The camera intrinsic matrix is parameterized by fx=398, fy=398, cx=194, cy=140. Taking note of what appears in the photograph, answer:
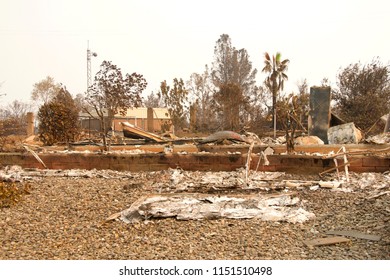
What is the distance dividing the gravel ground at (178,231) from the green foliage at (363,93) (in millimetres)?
11973

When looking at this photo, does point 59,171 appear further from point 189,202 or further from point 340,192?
point 340,192

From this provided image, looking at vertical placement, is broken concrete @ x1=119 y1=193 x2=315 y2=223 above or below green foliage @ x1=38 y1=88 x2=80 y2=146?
below

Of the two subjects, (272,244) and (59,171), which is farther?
(59,171)

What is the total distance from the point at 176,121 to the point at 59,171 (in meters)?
13.8

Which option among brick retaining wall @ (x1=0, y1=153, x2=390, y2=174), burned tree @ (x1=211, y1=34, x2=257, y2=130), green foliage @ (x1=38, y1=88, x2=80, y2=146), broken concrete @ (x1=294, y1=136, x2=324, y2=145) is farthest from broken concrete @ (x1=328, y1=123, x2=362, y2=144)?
burned tree @ (x1=211, y1=34, x2=257, y2=130)

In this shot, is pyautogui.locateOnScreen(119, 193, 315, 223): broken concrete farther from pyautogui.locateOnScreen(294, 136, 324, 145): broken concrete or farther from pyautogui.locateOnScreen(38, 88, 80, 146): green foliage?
pyautogui.locateOnScreen(38, 88, 80, 146): green foliage

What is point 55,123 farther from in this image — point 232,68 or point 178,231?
point 232,68

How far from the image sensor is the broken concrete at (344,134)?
9852mm

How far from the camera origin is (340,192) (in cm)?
541

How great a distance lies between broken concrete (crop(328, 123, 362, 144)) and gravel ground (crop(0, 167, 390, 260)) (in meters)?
4.33

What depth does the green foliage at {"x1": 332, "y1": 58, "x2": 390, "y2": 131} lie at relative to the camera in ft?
54.3

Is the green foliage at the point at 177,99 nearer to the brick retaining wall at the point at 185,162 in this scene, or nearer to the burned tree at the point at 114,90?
the burned tree at the point at 114,90

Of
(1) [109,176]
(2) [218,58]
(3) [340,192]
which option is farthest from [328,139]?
(2) [218,58]
